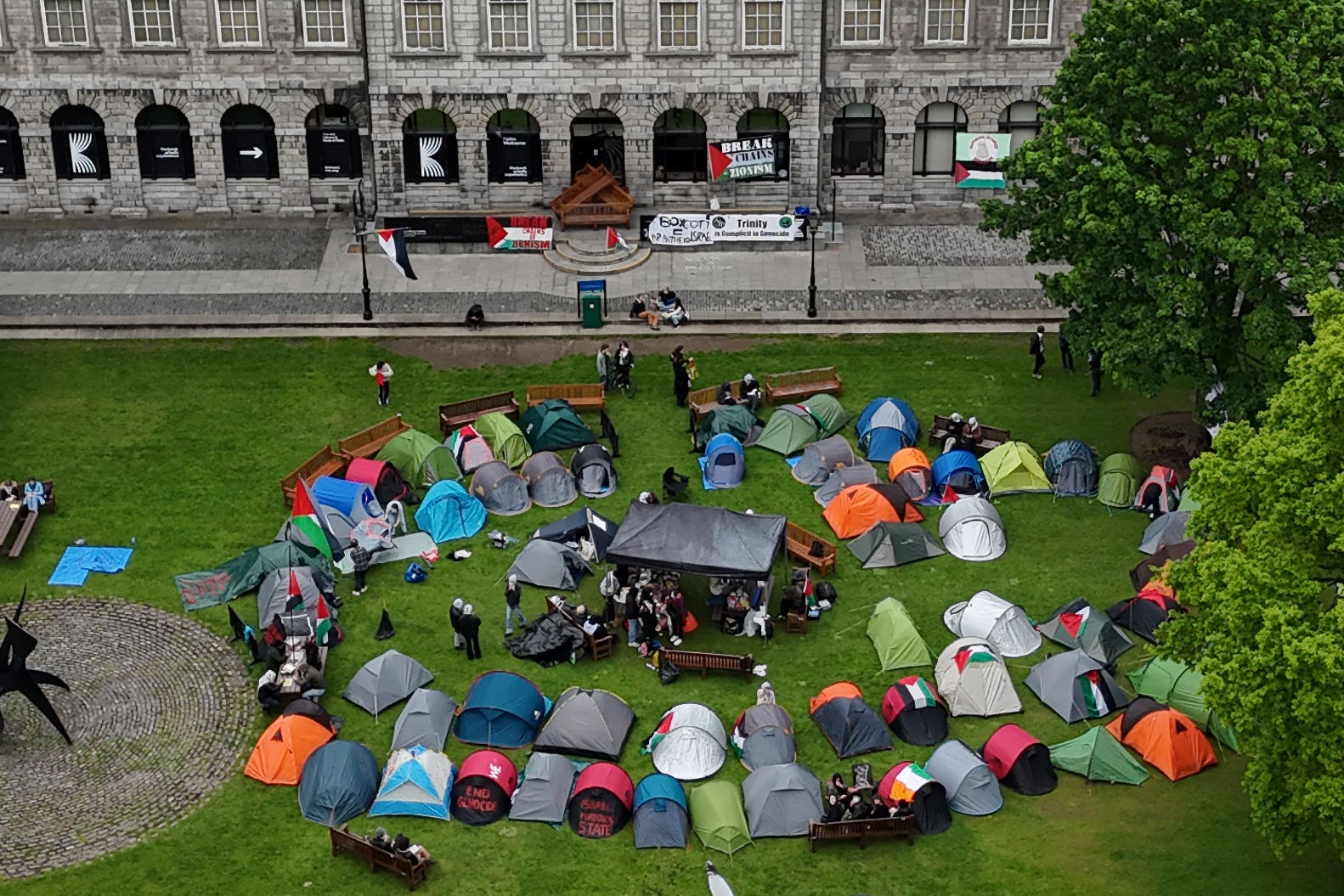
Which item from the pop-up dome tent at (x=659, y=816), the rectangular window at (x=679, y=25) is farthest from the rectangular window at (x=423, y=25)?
the pop-up dome tent at (x=659, y=816)

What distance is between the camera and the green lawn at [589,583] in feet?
148

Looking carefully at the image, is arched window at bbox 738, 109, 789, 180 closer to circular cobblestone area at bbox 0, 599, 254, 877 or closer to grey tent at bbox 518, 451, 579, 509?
grey tent at bbox 518, 451, 579, 509

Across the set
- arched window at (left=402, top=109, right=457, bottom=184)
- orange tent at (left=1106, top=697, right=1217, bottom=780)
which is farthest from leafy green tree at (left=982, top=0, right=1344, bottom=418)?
arched window at (left=402, top=109, right=457, bottom=184)

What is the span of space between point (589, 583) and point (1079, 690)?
1460 centimetres

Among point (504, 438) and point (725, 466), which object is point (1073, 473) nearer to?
point (725, 466)

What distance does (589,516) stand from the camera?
57.6 meters

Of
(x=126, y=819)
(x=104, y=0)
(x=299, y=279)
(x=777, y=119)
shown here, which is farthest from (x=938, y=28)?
(x=126, y=819)

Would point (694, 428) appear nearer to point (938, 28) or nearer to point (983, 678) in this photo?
point (983, 678)

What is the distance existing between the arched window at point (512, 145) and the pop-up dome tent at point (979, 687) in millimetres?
36591

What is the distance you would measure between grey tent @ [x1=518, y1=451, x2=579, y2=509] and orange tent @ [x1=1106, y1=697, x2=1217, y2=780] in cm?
1970

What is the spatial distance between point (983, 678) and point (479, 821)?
44.3 feet

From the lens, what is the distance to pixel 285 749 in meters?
48.1

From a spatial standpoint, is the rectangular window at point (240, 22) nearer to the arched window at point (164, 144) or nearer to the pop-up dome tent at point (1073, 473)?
the arched window at point (164, 144)

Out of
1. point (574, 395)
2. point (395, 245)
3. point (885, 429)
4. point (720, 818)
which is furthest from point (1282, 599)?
point (395, 245)
